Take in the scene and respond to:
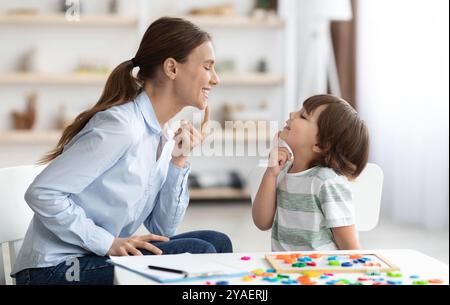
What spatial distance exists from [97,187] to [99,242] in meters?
0.12

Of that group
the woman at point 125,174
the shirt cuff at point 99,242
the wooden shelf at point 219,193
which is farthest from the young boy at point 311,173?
the wooden shelf at point 219,193

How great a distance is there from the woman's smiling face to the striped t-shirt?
28 centimetres

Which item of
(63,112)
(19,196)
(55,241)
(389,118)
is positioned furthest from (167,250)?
(63,112)

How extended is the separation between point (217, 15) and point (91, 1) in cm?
85

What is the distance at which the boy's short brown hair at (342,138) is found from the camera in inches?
62.4

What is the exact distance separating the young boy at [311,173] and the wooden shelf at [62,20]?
3090mm

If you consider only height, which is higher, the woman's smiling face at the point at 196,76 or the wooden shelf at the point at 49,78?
the woman's smiling face at the point at 196,76

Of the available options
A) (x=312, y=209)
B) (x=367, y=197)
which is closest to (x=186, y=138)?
(x=312, y=209)

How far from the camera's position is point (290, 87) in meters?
4.72

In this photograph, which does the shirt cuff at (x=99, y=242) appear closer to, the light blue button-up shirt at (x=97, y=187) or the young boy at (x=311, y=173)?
the light blue button-up shirt at (x=97, y=187)

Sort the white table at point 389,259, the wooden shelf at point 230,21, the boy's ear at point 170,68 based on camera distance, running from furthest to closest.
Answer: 1. the wooden shelf at point 230,21
2. the boy's ear at point 170,68
3. the white table at point 389,259

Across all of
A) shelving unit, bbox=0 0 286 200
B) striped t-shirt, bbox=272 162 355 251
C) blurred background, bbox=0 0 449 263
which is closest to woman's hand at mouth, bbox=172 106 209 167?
striped t-shirt, bbox=272 162 355 251

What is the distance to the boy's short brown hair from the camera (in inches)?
62.4

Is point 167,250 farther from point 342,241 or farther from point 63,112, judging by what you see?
point 63,112
